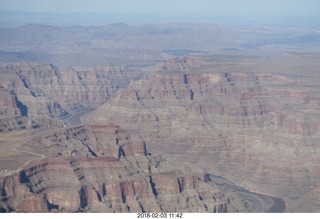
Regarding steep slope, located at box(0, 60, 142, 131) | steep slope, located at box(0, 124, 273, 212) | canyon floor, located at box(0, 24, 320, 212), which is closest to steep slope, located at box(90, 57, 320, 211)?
canyon floor, located at box(0, 24, 320, 212)

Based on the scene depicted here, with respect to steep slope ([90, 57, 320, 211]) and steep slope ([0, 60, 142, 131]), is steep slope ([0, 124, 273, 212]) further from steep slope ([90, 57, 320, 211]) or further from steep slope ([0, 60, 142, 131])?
steep slope ([0, 60, 142, 131])

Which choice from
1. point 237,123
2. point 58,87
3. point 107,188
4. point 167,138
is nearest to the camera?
point 107,188

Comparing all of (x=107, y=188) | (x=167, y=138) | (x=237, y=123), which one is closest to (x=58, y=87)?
(x=167, y=138)

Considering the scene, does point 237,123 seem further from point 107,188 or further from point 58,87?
point 58,87

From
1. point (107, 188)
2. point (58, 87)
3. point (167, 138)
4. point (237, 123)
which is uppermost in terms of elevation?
point (107, 188)

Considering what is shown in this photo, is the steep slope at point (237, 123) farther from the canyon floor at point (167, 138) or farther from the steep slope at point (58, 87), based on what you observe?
the steep slope at point (58, 87)

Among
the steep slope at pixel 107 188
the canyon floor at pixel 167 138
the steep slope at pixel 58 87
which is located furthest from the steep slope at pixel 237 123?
the steep slope at pixel 58 87

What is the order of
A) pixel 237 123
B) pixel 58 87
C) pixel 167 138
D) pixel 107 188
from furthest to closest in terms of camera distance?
1. pixel 58 87
2. pixel 237 123
3. pixel 167 138
4. pixel 107 188

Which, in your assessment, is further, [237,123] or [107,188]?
[237,123]
